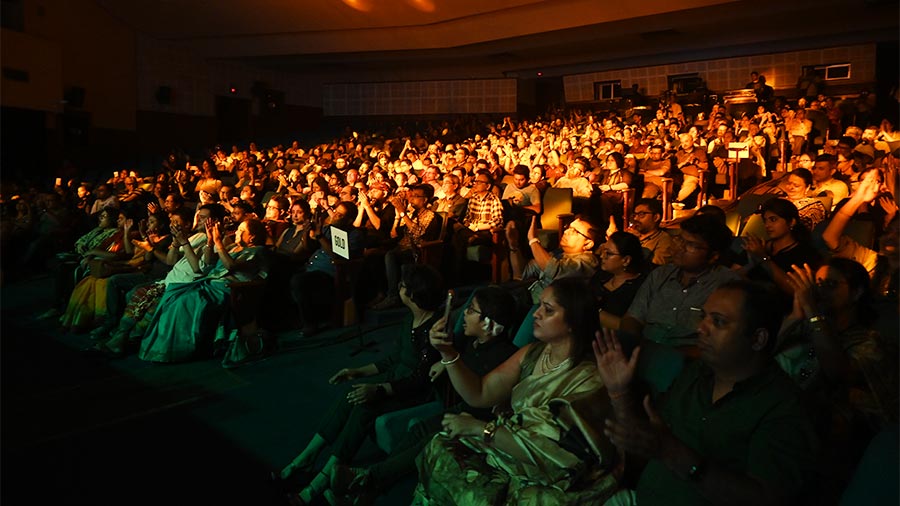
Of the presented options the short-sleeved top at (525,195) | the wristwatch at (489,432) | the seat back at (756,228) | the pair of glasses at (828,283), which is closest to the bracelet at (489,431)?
the wristwatch at (489,432)

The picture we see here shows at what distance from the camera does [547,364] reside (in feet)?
6.94

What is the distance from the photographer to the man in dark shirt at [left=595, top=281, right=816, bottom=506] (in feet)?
4.75

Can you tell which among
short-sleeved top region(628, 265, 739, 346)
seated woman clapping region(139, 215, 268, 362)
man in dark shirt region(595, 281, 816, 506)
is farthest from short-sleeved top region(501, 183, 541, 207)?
man in dark shirt region(595, 281, 816, 506)

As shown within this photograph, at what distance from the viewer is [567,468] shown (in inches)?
73.4

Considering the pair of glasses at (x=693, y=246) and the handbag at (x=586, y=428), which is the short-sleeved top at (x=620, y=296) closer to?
the pair of glasses at (x=693, y=246)

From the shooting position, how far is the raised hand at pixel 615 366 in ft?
5.08

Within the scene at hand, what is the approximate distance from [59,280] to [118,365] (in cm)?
190

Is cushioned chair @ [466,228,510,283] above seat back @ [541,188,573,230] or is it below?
below

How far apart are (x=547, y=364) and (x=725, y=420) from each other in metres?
0.62

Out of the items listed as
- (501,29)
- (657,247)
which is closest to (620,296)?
(657,247)

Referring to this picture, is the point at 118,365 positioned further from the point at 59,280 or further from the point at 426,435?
the point at 426,435

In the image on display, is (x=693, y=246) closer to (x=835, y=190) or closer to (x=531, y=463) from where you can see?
(x=531, y=463)

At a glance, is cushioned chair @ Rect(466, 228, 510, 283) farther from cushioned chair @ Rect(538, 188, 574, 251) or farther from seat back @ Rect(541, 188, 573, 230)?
seat back @ Rect(541, 188, 573, 230)

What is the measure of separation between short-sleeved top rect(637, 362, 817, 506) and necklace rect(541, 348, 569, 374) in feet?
1.13
